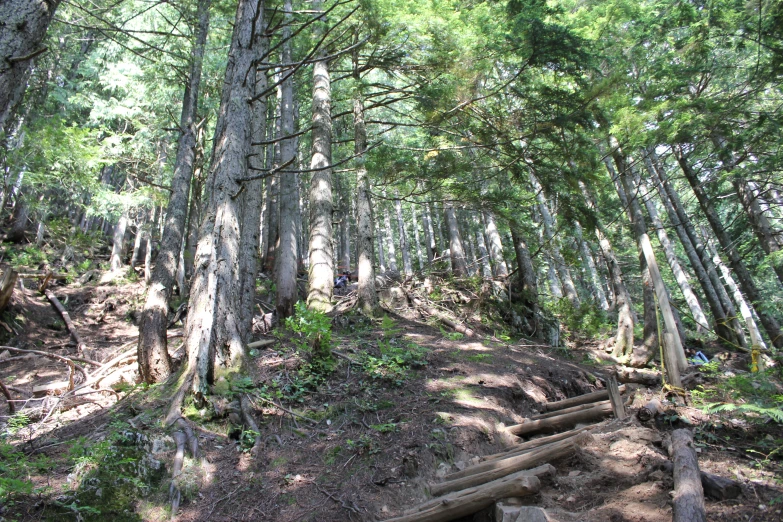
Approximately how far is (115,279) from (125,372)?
10472mm

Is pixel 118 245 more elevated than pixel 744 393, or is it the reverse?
pixel 118 245

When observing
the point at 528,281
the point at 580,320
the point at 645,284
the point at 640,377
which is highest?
the point at 528,281

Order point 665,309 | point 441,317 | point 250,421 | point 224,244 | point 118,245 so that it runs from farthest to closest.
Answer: point 118,245, point 441,317, point 665,309, point 224,244, point 250,421

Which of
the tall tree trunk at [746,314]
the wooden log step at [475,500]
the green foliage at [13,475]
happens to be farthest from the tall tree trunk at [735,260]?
the green foliage at [13,475]

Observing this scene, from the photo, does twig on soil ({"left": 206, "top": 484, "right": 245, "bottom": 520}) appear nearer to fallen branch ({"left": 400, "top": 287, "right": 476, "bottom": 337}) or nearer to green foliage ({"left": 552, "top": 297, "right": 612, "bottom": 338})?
fallen branch ({"left": 400, "top": 287, "right": 476, "bottom": 337})

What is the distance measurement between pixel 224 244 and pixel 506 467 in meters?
4.26

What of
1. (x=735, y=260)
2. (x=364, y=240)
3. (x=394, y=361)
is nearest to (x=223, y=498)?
(x=394, y=361)

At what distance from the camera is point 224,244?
5.19 meters

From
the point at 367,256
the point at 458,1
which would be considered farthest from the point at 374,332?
the point at 458,1

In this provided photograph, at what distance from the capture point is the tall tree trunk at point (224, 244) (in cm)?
484

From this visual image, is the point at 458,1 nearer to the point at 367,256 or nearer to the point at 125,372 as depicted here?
the point at 367,256

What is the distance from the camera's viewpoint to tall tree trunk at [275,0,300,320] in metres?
10.2

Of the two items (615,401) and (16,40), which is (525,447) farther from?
(16,40)

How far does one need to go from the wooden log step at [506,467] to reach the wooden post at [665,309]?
367cm
